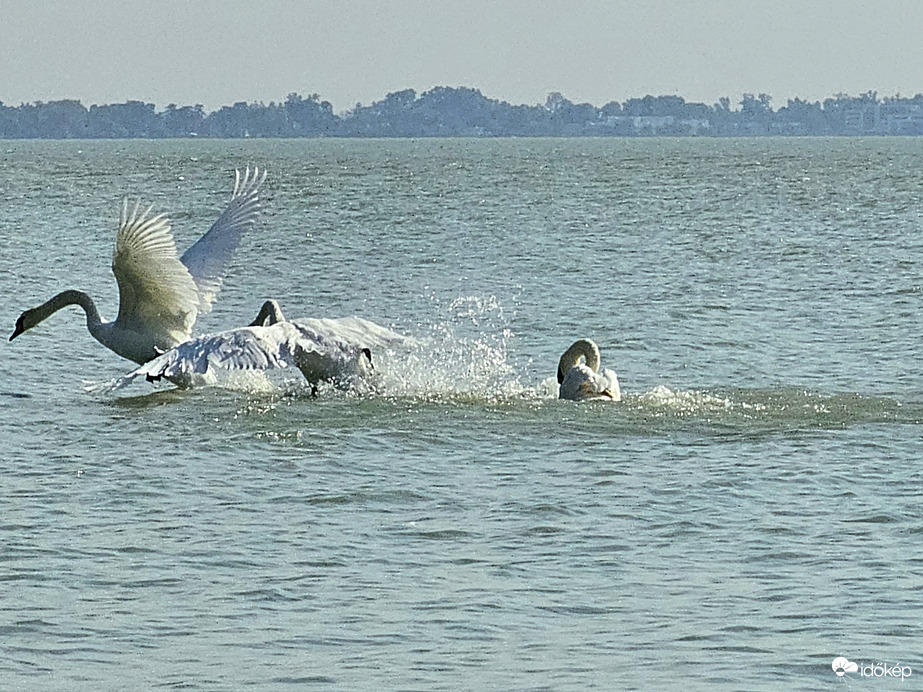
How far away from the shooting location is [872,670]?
820cm

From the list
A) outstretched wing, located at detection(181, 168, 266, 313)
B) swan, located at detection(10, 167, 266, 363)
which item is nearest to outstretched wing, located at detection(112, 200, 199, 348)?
swan, located at detection(10, 167, 266, 363)

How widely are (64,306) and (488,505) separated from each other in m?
7.38

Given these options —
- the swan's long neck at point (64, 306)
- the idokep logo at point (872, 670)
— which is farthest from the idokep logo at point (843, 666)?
the swan's long neck at point (64, 306)

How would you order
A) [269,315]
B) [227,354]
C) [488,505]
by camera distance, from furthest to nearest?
[269,315] → [227,354] → [488,505]

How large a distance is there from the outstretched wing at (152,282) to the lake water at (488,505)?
60cm

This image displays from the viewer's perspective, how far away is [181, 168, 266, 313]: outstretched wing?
1817cm

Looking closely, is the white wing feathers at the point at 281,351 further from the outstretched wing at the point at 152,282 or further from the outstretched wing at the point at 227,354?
the outstretched wing at the point at 152,282

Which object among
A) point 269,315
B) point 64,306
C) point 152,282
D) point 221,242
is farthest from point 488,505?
point 221,242

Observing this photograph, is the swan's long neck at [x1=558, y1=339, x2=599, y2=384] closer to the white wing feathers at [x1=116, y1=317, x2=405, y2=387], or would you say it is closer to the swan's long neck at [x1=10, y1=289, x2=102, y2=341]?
the white wing feathers at [x1=116, y1=317, x2=405, y2=387]

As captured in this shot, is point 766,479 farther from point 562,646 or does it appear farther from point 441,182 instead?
point 441,182

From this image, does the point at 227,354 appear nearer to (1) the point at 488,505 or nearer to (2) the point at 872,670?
(1) the point at 488,505

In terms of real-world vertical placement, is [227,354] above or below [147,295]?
below

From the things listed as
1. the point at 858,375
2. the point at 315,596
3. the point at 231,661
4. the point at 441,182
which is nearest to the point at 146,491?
the point at 315,596

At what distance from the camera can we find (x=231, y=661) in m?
8.48
